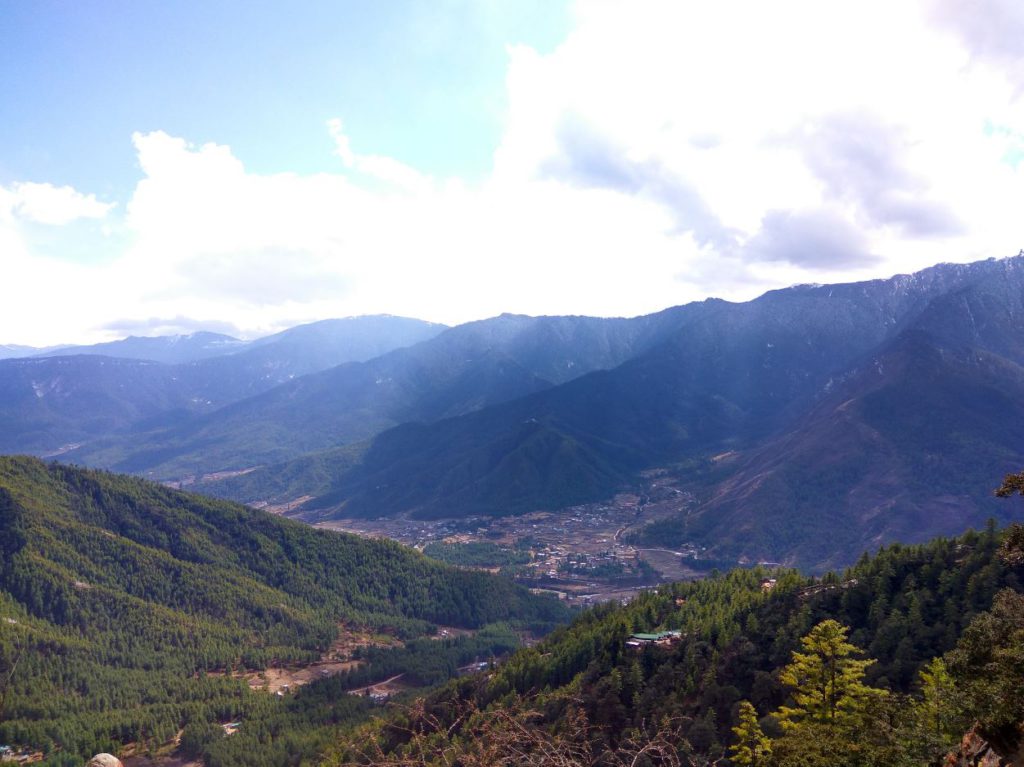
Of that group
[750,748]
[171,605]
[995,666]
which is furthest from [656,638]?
[171,605]

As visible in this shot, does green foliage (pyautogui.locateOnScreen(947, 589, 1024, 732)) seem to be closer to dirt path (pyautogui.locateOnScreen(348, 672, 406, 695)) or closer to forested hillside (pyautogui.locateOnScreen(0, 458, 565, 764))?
forested hillside (pyautogui.locateOnScreen(0, 458, 565, 764))

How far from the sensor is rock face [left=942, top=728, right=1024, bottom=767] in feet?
52.9

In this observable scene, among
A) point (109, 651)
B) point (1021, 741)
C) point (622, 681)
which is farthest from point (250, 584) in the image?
point (1021, 741)

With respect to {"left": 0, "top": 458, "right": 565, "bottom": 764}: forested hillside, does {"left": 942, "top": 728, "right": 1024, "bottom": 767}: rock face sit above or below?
above

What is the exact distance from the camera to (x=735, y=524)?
652ft

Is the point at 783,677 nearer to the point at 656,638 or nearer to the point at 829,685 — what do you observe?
the point at 829,685

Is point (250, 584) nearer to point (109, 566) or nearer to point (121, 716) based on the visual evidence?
point (109, 566)

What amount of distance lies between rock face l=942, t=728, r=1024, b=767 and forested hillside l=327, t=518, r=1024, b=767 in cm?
18

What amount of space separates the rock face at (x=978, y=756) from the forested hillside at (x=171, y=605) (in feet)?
268

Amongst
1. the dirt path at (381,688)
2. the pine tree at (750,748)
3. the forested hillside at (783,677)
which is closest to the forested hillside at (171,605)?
the dirt path at (381,688)

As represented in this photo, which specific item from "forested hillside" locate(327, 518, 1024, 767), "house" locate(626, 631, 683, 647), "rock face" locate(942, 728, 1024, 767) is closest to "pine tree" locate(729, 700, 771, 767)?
"forested hillside" locate(327, 518, 1024, 767)

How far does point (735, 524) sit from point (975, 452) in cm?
6902

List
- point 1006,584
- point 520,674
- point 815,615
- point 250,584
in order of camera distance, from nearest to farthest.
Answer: point 1006,584 < point 815,615 < point 520,674 < point 250,584

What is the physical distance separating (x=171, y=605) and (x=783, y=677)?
132 meters
